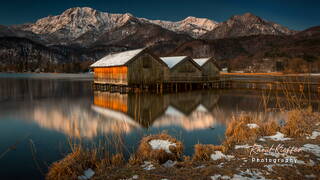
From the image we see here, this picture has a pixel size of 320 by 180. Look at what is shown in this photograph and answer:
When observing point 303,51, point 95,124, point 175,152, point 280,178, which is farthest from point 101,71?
point 303,51

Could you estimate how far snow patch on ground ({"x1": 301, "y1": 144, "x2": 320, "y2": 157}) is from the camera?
770cm

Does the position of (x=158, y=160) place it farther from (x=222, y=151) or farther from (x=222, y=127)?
(x=222, y=127)

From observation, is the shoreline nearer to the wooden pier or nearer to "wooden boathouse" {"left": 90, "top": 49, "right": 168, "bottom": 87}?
"wooden boathouse" {"left": 90, "top": 49, "right": 168, "bottom": 87}

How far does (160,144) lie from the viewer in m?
9.05

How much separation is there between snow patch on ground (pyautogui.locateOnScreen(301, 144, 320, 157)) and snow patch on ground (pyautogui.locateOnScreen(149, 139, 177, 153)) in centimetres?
436

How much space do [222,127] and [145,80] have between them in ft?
73.5

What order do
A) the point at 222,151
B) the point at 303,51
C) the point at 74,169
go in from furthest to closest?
1. the point at 303,51
2. the point at 222,151
3. the point at 74,169

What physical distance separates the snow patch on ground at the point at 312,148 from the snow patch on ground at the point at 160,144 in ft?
14.3

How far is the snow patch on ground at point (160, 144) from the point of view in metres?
8.65

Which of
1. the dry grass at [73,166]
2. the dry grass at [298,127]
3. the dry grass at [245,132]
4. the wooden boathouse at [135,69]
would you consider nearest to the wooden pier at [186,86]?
the wooden boathouse at [135,69]

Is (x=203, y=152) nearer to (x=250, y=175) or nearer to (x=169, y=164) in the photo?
(x=169, y=164)

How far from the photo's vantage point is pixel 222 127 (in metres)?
13.5

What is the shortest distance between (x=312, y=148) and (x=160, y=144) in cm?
513

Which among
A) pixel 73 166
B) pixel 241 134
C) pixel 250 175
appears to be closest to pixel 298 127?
pixel 241 134
